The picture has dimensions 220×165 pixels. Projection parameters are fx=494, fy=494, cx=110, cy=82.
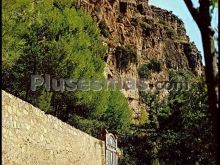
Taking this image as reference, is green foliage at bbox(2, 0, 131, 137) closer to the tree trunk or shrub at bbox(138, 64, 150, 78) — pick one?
the tree trunk

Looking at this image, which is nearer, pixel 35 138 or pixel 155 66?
pixel 35 138

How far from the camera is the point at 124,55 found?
6116 centimetres

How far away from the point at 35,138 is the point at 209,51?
7971 mm

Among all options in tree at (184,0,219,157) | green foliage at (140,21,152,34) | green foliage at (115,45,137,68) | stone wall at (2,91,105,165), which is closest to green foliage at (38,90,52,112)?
stone wall at (2,91,105,165)

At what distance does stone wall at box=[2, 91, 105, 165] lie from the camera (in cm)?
1036

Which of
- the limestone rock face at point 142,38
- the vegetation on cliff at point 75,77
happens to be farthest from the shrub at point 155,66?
the vegetation on cliff at point 75,77

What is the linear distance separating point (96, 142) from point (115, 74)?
131ft

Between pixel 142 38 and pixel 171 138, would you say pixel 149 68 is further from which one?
pixel 171 138

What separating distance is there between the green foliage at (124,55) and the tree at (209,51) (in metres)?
55.2

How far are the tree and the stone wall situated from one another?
6.06 m

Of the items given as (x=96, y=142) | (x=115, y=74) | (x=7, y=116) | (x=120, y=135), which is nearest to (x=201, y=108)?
(x=96, y=142)

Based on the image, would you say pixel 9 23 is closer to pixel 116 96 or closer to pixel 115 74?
pixel 116 96

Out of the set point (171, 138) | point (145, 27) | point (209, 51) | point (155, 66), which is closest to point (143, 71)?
point (155, 66)

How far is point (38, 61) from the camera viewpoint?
25641mm
